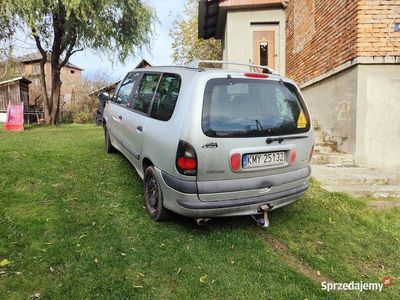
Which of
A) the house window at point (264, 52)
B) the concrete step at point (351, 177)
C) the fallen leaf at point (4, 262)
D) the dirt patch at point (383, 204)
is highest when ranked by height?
the house window at point (264, 52)

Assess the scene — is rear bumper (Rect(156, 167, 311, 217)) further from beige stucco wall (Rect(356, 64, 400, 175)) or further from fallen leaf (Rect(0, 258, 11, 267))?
beige stucco wall (Rect(356, 64, 400, 175))

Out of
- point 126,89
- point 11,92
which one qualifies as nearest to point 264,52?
point 126,89

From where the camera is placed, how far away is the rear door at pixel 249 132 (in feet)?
11.0

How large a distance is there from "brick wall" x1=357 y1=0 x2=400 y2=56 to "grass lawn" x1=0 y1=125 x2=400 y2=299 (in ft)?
10.5

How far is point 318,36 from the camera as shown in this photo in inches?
357

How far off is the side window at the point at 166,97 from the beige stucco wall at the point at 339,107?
4.28 m

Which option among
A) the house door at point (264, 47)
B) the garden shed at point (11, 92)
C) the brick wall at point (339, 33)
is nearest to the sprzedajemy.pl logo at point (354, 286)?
the brick wall at point (339, 33)

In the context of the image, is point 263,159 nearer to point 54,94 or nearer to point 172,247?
point 172,247

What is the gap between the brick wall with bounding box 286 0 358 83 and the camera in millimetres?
7152

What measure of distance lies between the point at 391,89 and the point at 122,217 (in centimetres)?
554

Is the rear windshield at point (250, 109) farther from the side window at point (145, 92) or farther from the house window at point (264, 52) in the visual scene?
the house window at point (264, 52)

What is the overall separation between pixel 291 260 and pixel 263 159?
108 centimetres

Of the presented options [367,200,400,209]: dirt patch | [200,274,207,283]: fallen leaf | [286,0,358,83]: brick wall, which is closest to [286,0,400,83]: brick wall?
[286,0,358,83]: brick wall

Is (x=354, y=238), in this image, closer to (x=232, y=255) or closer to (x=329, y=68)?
(x=232, y=255)
